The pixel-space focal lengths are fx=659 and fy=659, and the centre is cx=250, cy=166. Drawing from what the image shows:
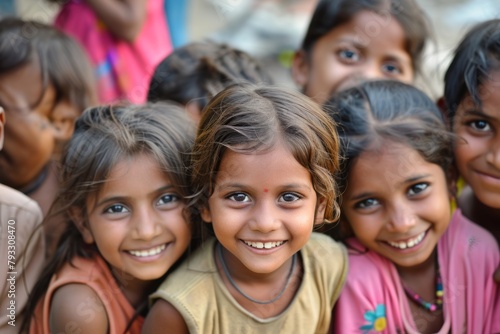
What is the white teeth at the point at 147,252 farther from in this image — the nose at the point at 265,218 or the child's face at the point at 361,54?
the child's face at the point at 361,54

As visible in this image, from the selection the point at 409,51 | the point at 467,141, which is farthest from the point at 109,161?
the point at 409,51

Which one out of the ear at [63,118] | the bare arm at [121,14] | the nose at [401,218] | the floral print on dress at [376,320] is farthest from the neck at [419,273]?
the bare arm at [121,14]

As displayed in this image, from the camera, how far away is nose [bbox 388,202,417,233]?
199 centimetres

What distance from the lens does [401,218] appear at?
2.00m

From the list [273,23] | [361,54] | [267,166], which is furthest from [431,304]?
[273,23]

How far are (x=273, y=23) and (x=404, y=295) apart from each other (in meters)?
3.70


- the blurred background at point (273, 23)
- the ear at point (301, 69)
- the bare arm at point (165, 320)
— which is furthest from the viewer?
the blurred background at point (273, 23)

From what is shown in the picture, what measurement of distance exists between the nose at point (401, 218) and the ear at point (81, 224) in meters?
0.93

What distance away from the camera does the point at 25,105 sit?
2613 millimetres

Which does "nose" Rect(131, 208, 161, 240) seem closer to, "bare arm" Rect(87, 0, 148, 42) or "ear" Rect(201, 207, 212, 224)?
"ear" Rect(201, 207, 212, 224)

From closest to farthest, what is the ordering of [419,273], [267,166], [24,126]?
[267,166]
[419,273]
[24,126]

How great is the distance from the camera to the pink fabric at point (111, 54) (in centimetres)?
336

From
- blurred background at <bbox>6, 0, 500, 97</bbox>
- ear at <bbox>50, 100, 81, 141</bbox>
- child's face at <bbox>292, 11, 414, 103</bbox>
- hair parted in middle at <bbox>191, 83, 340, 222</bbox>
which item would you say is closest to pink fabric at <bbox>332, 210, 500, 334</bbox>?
hair parted in middle at <bbox>191, 83, 340, 222</bbox>

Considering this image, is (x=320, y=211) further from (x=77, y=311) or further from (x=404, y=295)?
(x=77, y=311)
